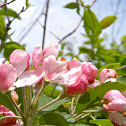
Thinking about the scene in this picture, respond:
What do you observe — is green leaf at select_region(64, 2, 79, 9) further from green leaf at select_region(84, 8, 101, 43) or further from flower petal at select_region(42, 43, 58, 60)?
flower petal at select_region(42, 43, 58, 60)

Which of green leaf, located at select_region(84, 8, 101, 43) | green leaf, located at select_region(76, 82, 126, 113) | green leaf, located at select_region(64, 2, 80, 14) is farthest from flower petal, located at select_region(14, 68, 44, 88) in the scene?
green leaf, located at select_region(64, 2, 80, 14)

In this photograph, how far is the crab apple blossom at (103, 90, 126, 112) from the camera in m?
0.64

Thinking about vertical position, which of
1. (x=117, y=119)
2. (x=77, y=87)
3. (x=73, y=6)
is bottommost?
(x=117, y=119)

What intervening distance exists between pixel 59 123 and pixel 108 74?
0.29 meters

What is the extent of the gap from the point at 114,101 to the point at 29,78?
0.26m

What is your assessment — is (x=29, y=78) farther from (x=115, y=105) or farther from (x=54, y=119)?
(x=115, y=105)

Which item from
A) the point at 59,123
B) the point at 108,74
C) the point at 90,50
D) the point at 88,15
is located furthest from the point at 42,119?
the point at 90,50

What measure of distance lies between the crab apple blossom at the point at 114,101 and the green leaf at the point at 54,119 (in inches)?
6.2

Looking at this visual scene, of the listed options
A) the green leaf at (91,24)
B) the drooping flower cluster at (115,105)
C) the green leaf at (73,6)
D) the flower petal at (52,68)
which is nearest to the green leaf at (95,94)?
the drooping flower cluster at (115,105)

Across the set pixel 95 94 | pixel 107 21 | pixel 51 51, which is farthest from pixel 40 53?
pixel 107 21

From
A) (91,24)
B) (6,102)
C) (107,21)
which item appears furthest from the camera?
(107,21)

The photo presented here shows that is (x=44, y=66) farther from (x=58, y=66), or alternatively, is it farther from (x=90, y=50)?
(x=90, y=50)

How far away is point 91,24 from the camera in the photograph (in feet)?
5.54

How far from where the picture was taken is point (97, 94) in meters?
0.76
